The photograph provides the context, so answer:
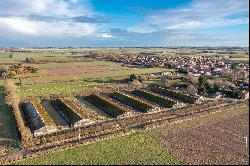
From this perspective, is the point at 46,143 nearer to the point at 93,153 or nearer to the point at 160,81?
the point at 93,153

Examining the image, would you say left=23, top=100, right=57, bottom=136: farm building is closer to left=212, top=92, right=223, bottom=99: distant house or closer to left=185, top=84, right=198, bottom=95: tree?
left=185, top=84, right=198, bottom=95: tree

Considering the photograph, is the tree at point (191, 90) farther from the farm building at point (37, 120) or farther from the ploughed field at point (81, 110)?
the farm building at point (37, 120)

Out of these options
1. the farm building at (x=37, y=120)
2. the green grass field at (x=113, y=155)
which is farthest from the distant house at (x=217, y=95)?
the farm building at (x=37, y=120)

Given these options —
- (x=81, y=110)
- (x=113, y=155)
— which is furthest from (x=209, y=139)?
(x=81, y=110)

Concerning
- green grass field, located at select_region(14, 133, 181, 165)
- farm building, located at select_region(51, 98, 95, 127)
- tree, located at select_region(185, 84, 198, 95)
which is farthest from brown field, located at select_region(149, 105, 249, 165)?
tree, located at select_region(185, 84, 198, 95)

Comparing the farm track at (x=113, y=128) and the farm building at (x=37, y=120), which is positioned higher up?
the farm building at (x=37, y=120)

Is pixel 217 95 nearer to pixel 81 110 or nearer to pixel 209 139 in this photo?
pixel 209 139
